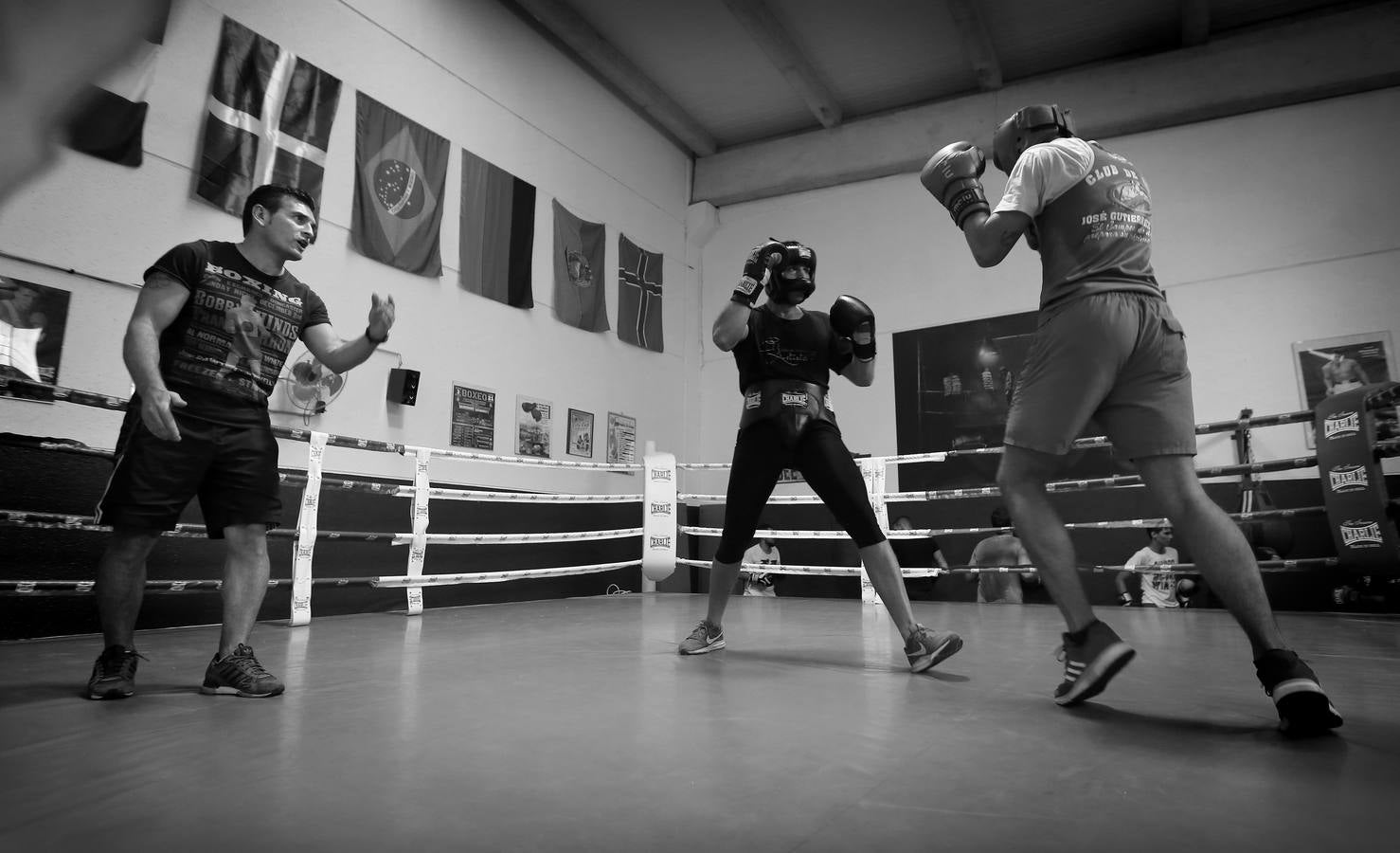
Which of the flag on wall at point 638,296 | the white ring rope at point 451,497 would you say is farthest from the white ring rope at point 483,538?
the flag on wall at point 638,296

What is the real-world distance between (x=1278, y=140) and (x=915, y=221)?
9.70ft

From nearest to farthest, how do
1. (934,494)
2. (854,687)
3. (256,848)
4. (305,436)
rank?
(256,848)
(854,687)
(305,436)
(934,494)

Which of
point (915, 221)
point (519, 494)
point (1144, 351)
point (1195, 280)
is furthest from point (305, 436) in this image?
point (1195, 280)

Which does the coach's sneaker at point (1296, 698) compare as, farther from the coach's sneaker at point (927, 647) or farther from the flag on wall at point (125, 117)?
the flag on wall at point (125, 117)

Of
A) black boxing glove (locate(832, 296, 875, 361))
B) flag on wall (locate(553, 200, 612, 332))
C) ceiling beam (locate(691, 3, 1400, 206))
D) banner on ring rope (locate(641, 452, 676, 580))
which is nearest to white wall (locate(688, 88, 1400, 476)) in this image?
ceiling beam (locate(691, 3, 1400, 206))

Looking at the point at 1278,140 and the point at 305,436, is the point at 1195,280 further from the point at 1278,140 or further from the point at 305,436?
the point at 305,436

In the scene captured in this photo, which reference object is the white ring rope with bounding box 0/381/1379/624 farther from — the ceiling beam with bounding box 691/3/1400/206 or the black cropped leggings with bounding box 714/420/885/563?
the ceiling beam with bounding box 691/3/1400/206

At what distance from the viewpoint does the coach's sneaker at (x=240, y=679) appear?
182 cm

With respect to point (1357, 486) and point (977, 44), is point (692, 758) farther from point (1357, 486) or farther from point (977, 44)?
point (977, 44)

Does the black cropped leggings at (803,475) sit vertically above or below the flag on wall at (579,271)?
below

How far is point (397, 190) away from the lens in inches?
211

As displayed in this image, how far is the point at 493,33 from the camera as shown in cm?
629

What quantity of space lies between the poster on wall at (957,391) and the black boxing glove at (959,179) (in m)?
5.05

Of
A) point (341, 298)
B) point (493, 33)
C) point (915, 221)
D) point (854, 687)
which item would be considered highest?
point (493, 33)
